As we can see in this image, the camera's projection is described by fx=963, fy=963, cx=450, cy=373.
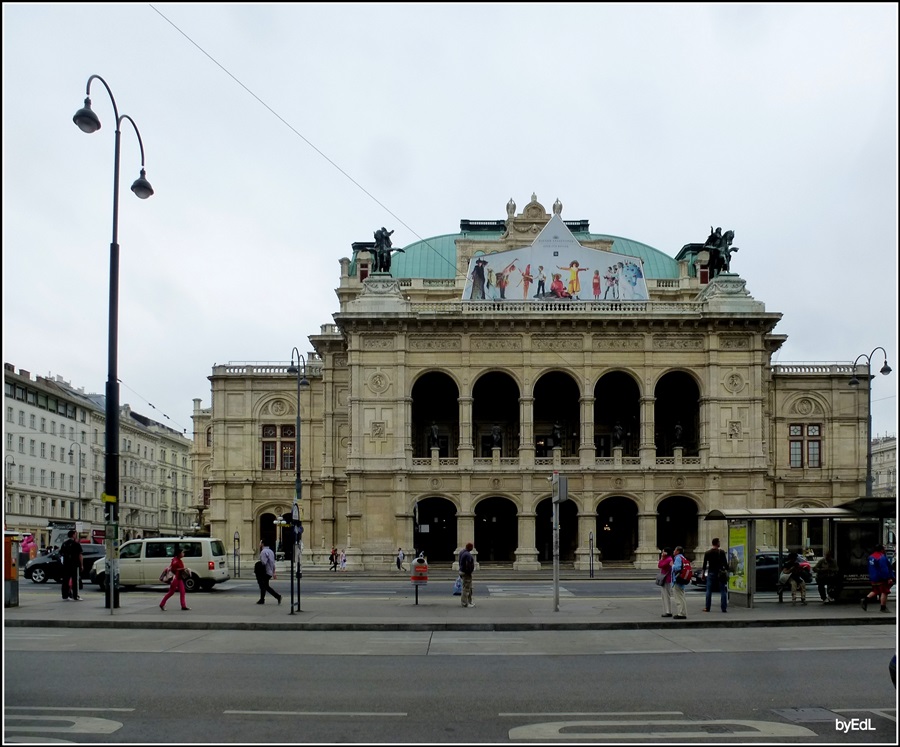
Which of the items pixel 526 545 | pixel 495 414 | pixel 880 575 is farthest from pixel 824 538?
pixel 495 414

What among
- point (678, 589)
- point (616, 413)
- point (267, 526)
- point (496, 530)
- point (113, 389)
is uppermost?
point (616, 413)

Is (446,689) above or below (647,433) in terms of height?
below

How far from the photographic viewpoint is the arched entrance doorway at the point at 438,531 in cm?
5741

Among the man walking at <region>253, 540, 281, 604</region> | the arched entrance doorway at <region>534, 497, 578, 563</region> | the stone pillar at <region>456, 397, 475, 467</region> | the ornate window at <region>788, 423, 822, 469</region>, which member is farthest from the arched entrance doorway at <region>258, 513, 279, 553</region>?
the man walking at <region>253, 540, 281, 604</region>

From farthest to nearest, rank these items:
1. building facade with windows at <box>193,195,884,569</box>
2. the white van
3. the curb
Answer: building facade with windows at <box>193,195,884,569</box>, the white van, the curb

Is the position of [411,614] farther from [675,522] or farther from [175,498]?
[175,498]

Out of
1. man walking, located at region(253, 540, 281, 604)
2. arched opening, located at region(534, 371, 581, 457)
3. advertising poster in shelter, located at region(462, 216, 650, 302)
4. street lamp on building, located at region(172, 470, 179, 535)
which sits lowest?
street lamp on building, located at region(172, 470, 179, 535)

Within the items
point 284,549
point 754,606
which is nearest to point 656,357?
point 284,549

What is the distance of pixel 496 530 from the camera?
5903 centimetres

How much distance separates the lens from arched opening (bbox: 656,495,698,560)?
57.0 meters

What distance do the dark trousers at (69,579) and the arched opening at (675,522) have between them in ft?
122

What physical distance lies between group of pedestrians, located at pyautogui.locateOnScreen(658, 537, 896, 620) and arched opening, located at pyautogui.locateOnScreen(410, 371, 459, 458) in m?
34.2

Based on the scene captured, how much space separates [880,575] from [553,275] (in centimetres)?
3433

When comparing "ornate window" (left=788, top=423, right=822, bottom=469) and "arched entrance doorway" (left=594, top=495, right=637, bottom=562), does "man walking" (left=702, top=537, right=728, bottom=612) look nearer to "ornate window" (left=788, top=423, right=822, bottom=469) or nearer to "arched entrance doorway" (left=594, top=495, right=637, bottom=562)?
"arched entrance doorway" (left=594, top=495, right=637, bottom=562)
